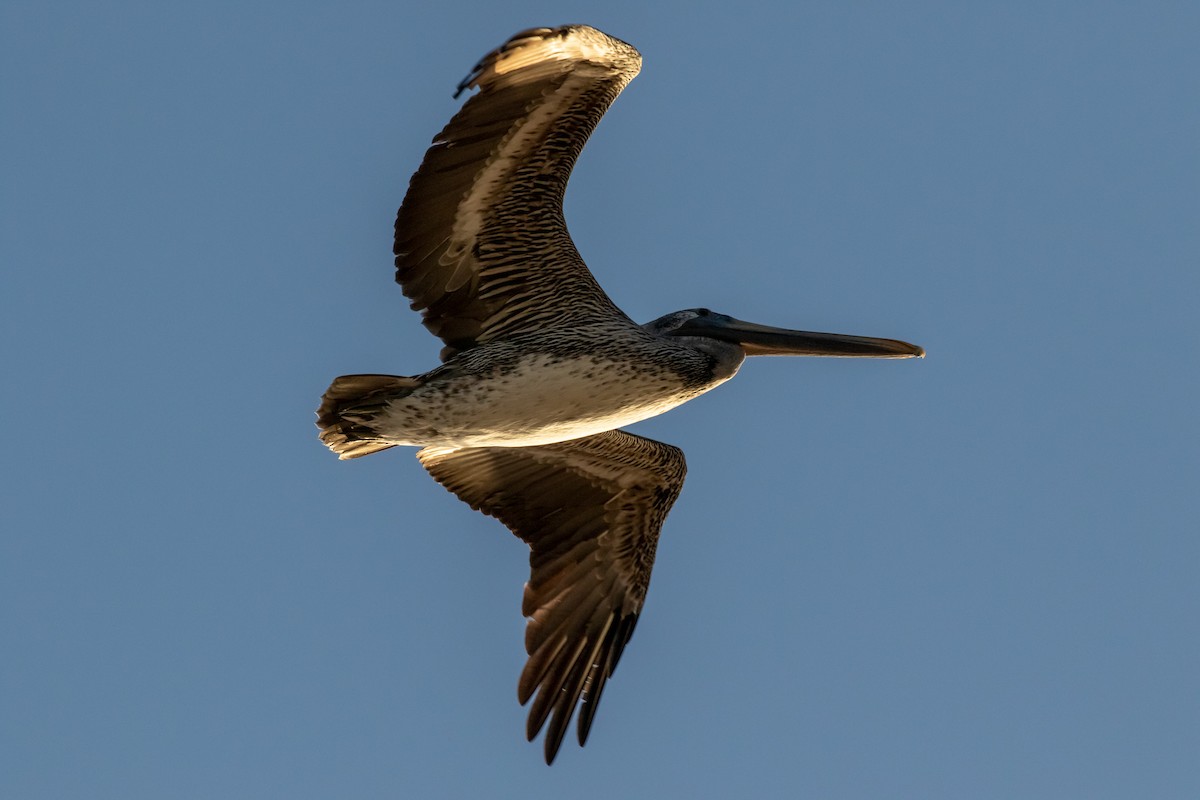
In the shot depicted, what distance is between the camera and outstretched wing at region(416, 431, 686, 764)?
1102 centimetres

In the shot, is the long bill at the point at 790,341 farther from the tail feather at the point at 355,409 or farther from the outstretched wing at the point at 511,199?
the tail feather at the point at 355,409

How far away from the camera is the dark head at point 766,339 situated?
10.7 m

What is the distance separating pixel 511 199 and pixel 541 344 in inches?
35.4

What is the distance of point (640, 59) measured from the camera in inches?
385

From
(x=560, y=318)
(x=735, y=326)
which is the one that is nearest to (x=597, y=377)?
(x=560, y=318)

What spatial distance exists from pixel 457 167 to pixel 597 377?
4.93 ft

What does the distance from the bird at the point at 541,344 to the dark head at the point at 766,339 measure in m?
0.01

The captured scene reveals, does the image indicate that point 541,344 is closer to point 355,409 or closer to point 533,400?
point 533,400

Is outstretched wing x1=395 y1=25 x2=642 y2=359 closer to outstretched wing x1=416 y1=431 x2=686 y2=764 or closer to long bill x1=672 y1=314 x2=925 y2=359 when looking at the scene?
long bill x1=672 y1=314 x2=925 y2=359

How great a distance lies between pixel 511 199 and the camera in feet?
33.2

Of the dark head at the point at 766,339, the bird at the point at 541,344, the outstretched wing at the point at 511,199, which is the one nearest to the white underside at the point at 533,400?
the bird at the point at 541,344

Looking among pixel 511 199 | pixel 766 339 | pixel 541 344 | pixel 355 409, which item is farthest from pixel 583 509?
pixel 511 199

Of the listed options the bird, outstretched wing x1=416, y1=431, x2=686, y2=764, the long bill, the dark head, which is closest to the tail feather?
the bird

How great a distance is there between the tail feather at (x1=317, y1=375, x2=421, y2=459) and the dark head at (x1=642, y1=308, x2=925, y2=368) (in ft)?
5.60
